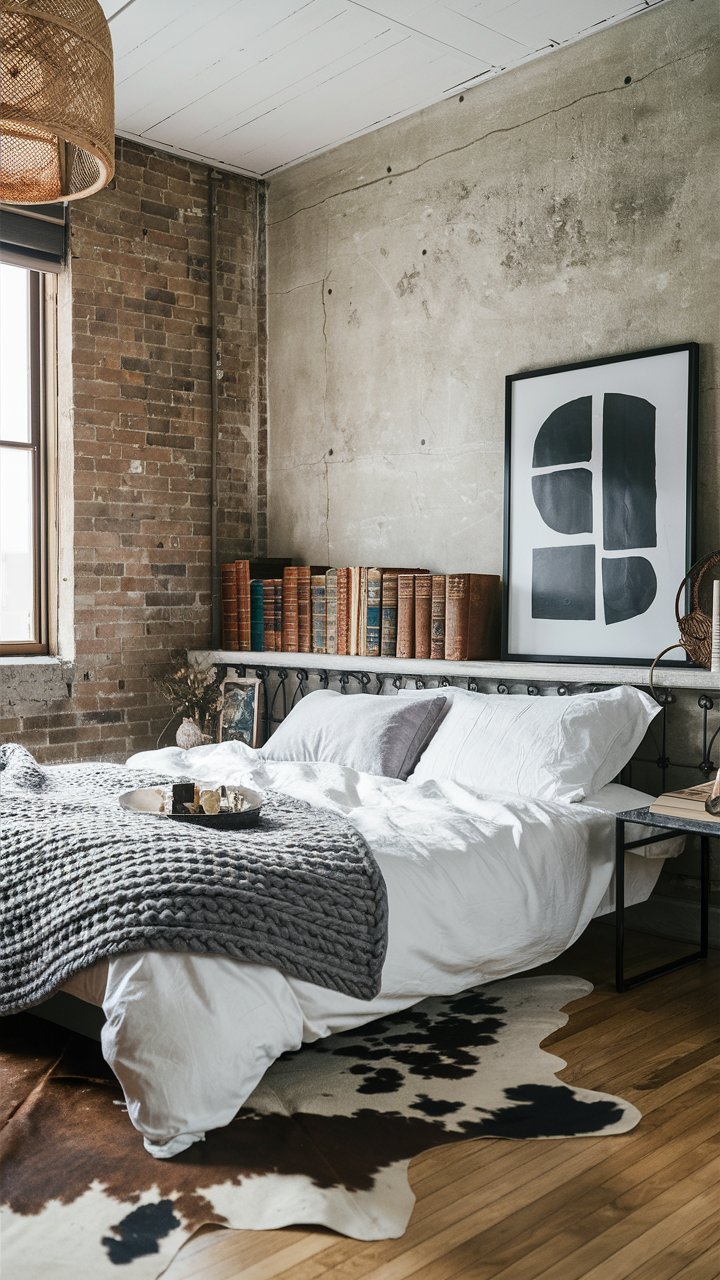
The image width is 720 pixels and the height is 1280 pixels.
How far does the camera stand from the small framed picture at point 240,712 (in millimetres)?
5117

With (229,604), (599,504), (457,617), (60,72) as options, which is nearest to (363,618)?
(457,617)

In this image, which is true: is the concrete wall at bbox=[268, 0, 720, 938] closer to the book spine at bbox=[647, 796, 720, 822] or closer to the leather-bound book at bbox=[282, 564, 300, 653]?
the leather-bound book at bbox=[282, 564, 300, 653]

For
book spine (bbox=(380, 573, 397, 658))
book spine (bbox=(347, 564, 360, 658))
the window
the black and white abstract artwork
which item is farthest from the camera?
the window

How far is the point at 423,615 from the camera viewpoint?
4473 mm

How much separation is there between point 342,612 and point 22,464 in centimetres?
162

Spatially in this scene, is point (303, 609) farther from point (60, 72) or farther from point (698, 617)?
point (60, 72)

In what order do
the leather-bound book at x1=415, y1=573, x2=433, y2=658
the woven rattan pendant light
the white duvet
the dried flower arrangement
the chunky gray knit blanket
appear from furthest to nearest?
1. the dried flower arrangement
2. the leather-bound book at x1=415, y1=573, x2=433, y2=658
3. the woven rattan pendant light
4. the chunky gray knit blanket
5. the white duvet

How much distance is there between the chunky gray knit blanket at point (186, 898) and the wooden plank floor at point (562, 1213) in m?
0.51

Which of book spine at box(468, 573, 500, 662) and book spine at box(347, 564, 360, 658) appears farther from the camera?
book spine at box(347, 564, 360, 658)

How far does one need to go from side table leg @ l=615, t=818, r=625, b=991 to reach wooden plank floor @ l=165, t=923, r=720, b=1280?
48cm

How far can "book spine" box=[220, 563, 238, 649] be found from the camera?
5.30m

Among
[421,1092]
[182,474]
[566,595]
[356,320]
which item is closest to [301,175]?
[356,320]

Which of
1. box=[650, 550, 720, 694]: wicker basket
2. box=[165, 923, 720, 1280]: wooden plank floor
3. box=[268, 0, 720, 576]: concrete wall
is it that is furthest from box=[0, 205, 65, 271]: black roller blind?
box=[165, 923, 720, 1280]: wooden plank floor

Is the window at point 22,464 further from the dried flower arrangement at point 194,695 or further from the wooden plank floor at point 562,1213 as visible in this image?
the wooden plank floor at point 562,1213
